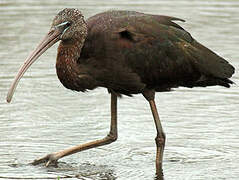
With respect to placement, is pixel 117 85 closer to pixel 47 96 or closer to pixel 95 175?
pixel 95 175

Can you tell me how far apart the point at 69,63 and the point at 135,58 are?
80cm

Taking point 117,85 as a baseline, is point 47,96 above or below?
below

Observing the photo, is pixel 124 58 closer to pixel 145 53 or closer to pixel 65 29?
pixel 145 53

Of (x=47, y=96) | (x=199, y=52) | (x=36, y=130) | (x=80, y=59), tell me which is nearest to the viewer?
(x=80, y=59)

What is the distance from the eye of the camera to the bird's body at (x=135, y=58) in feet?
31.1

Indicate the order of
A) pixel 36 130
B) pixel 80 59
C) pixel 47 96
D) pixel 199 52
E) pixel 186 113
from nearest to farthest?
pixel 80 59 → pixel 199 52 → pixel 36 130 → pixel 186 113 → pixel 47 96

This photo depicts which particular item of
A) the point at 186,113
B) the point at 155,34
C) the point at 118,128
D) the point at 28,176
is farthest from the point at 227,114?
the point at 28,176

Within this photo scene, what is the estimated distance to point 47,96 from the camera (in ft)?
42.6

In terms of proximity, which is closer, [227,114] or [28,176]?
[28,176]

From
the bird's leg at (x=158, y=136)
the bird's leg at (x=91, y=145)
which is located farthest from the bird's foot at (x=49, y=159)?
the bird's leg at (x=158, y=136)

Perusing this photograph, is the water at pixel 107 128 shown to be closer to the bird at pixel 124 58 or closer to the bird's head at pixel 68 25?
the bird at pixel 124 58

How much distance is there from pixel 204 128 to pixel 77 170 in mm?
2247

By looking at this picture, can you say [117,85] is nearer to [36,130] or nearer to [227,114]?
[36,130]

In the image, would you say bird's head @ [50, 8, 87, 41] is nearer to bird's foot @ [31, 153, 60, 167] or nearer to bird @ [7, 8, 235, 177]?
bird @ [7, 8, 235, 177]
